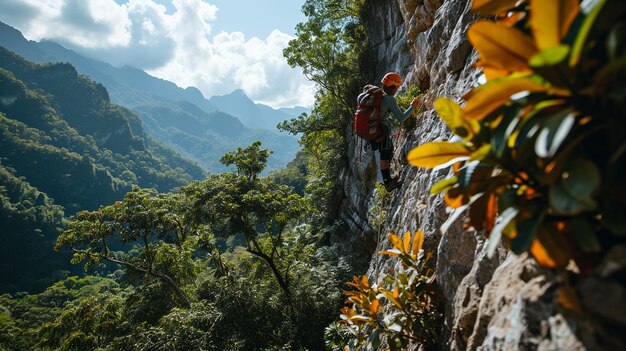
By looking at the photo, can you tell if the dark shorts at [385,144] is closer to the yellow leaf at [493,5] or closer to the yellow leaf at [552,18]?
the yellow leaf at [493,5]

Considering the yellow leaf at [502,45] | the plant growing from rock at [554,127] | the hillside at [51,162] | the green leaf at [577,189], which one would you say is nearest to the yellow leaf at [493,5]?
the plant growing from rock at [554,127]

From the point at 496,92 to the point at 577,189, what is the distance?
38 centimetres

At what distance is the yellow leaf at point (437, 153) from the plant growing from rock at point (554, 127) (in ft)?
0.30

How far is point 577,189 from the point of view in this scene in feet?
3.11

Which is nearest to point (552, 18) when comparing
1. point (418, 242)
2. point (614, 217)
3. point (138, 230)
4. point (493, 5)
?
point (493, 5)

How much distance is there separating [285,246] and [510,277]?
1467cm

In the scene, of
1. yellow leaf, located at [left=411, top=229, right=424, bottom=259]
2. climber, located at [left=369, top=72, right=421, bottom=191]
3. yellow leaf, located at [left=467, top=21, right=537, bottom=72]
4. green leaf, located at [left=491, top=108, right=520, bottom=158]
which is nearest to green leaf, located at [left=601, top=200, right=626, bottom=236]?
green leaf, located at [left=491, top=108, right=520, bottom=158]

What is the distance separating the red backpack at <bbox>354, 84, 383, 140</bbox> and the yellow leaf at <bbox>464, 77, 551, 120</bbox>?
4602 millimetres

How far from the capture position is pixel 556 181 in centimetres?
108

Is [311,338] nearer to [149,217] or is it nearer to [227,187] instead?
[227,187]

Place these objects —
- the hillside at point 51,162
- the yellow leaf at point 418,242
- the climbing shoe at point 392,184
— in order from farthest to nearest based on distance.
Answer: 1. the hillside at point 51,162
2. the climbing shoe at point 392,184
3. the yellow leaf at point 418,242

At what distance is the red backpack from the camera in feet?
18.6

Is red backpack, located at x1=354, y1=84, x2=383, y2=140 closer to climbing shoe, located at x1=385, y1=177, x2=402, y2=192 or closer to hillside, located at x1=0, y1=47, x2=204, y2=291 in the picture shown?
climbing shoe, located at x1=385, y1=177, x2=402, y2=192

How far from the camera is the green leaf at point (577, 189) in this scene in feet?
3.00
